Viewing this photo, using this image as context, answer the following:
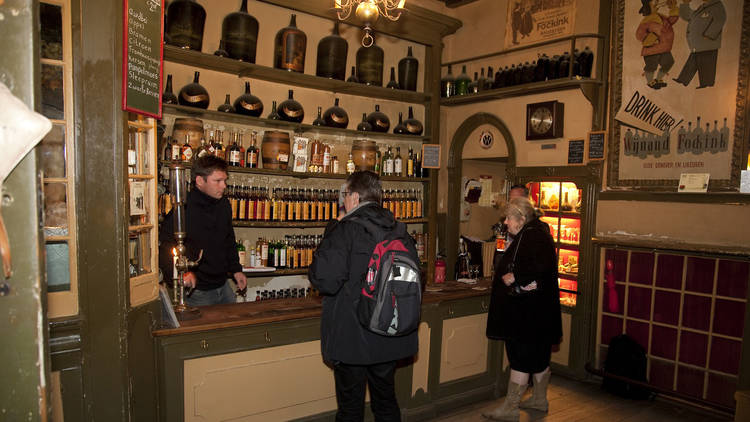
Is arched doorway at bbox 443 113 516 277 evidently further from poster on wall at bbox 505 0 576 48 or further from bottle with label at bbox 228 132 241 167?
bottle with label at bbox 228 132 241 167

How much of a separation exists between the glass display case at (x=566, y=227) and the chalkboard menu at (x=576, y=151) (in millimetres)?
250

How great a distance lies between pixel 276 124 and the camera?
14.8ft

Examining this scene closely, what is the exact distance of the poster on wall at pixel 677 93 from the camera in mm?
3719

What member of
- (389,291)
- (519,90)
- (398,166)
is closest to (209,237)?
(389,291)

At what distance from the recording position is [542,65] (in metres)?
4.85

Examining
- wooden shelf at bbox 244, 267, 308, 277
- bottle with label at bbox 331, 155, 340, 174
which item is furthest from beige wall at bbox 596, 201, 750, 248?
wooden shelf at bbox 244, 267, 308, 277

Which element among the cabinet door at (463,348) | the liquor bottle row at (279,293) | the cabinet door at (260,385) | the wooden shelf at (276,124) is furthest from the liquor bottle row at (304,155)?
the cabinet door at (463,348)

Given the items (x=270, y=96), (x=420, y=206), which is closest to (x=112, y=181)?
(x=270, y=96)

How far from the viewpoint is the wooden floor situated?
3.60m

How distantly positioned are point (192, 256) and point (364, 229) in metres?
1.42

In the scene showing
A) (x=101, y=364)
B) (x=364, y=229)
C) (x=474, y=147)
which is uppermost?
(x=474, y=147)

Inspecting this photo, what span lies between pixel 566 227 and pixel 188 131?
3705mm

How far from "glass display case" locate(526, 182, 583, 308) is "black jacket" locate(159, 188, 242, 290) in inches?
124

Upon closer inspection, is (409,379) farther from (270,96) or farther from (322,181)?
(270,96)
